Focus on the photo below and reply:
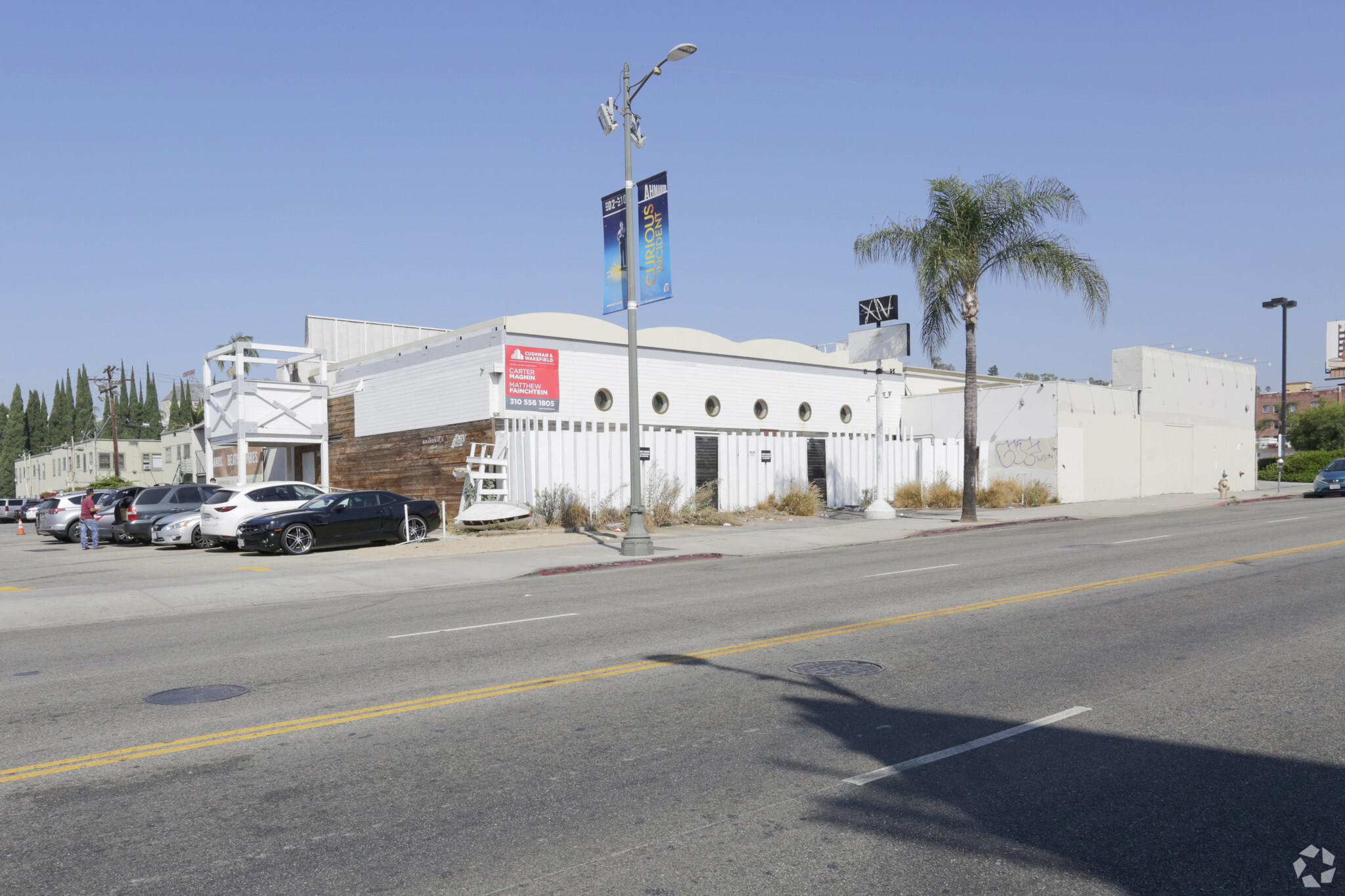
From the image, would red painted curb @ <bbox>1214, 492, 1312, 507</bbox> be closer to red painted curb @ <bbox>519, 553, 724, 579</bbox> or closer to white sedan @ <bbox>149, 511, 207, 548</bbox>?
red painted curb @ <bbox>519, 553, 724, 579</bbox>

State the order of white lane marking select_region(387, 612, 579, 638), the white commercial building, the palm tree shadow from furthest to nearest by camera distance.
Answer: the white commercial building, white lane marking select_region(387, 612, 579, 638), the palm tree shadow

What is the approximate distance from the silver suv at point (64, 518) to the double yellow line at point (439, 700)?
25.5 metres

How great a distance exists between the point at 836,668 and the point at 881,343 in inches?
818

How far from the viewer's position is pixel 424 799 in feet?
16.6

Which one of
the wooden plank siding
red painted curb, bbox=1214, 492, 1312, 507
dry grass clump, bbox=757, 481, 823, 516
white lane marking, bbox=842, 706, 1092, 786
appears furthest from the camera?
red painted curb, bbox=1214, 492, 1312, 507

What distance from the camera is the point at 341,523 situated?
70.3 ft

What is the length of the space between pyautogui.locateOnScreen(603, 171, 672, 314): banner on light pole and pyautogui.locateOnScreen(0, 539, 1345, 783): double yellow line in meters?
10.1

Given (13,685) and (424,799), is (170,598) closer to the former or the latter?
(13,685)

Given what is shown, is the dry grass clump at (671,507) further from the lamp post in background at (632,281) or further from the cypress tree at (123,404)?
the cypress tree at (123,404)

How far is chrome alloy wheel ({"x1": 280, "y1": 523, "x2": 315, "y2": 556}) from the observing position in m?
20.7

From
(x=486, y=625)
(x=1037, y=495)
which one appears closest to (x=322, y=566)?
(x=486, y=625)

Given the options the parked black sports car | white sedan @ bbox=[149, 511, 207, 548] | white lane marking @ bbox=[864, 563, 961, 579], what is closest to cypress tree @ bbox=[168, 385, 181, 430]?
white sedan @ bbox=[149, 511, 207, 548]

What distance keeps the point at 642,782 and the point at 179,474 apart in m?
61.5

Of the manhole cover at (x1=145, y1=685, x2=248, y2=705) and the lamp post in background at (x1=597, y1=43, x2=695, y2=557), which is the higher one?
the lamp post in background at (x1=597, y1=43, x2=695, y2=557)
